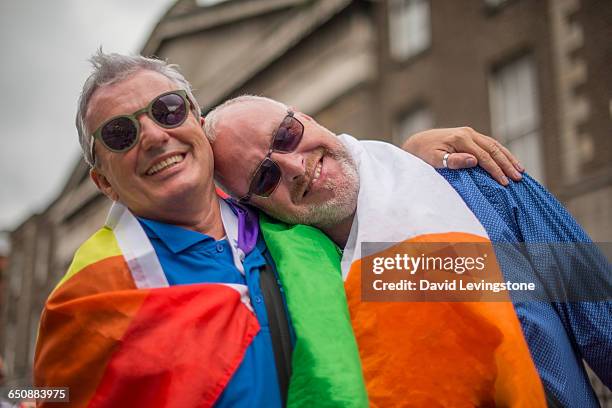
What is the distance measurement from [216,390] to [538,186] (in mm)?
1349

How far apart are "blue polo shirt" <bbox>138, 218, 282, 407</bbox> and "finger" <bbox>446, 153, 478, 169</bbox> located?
2.43ft

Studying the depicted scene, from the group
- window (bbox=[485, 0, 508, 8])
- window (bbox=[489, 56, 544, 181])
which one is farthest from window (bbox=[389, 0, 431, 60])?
window (bbox=[489, 56, 544, 181])

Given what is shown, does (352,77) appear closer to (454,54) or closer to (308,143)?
(454,54)

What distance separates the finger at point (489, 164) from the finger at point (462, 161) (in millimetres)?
25

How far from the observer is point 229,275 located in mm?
2490

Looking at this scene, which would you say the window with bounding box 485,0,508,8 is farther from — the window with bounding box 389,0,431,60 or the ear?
the ear

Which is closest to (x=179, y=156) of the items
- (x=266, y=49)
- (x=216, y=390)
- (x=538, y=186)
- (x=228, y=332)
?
(x=228, y=332)

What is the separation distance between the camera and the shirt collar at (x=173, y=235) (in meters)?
2.56

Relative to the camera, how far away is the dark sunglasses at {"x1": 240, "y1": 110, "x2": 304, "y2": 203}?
9.25 feet

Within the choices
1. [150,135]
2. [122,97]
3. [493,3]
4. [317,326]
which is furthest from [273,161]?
[493,3]

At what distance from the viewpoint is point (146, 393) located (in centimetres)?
217

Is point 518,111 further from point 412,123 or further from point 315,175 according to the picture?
point 315,175

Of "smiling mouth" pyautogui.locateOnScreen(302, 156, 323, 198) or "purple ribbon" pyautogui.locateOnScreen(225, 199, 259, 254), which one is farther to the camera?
"smiling mouth" pyautogui.locateOnScreen(302, 156, 323, 198)

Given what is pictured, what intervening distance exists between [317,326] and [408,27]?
1398 centimetres
